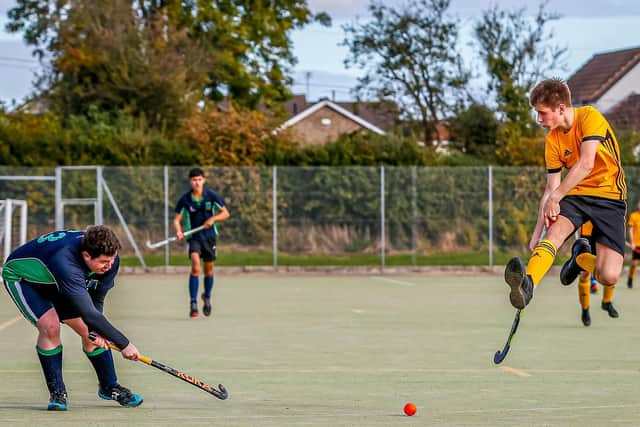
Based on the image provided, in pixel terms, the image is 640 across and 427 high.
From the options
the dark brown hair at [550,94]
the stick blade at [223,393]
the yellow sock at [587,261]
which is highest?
the dark brown hair at [550,94]

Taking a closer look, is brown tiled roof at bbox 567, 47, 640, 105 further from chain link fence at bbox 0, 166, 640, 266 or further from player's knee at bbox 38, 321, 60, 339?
player's knee at bbox 38, 321, 60, 339

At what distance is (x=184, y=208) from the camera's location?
13453 mm

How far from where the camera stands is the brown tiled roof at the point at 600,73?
53.3m

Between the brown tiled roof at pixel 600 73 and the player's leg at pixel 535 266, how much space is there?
4655 centimetres

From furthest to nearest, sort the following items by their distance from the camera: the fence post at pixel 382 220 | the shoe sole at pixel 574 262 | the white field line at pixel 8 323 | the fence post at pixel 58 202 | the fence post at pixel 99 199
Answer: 1. the fence post at pixel 382 220
2. the fence post at pixel 99 199
3. the fence post at pixel 58 202
4. the white field line at pixel 8 323
5. the shoe sole at pixel 574 262

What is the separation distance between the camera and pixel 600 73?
55531 mm

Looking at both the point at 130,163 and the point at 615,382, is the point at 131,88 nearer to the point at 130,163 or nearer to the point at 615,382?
the point at 130,163

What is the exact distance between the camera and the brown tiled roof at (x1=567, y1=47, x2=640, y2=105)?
53.3 metres

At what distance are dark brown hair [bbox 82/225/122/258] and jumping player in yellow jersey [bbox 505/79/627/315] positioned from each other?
2314mm

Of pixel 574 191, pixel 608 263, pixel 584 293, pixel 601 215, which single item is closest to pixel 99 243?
pixel 574 191

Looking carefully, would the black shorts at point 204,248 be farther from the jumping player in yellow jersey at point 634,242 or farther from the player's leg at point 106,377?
the jumping player in yellow jersey at point 634,242

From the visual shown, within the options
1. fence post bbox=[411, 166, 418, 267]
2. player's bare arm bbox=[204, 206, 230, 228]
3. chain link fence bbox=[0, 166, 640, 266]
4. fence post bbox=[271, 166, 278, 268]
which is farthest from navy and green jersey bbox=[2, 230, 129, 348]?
fence post bbox=[411, 166, 418, 267]

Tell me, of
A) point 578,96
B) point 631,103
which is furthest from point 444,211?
point 578,96

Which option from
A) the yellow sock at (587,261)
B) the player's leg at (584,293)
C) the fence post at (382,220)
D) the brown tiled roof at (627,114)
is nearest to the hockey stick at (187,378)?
the yellow sock at (587,261)
